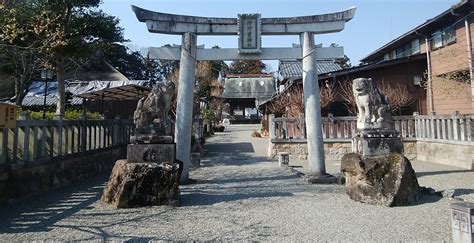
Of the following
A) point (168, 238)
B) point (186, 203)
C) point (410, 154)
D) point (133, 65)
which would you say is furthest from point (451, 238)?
point (133, 65)

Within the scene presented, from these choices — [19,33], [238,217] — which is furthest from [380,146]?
[19,33]

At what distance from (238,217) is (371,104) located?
4279 mm

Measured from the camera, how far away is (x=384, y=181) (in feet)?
21.9

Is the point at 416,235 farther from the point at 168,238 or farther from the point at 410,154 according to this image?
the point at 410,154

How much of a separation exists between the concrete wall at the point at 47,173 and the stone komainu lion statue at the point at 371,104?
25.6 feet

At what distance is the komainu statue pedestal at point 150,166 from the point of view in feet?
21.5

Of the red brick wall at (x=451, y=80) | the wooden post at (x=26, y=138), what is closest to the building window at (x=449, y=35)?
the red brick wall at (x=451, y=80)

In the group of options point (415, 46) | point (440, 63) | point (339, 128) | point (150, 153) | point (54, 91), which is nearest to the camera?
point (150, 153)

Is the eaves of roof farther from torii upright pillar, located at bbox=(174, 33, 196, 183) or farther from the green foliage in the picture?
the green foliage

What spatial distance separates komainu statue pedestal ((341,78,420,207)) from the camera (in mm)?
6582

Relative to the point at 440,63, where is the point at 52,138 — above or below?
below

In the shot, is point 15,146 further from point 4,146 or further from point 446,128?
point 446,128

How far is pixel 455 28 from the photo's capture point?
16.2m

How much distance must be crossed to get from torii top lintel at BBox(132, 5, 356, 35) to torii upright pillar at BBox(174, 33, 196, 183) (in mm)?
473
